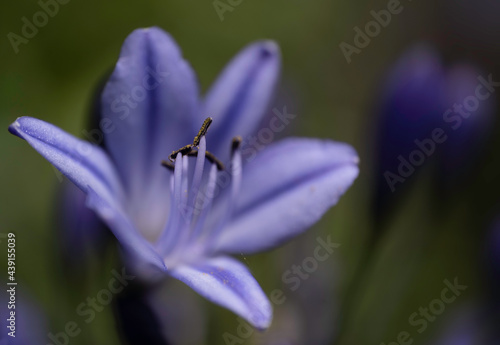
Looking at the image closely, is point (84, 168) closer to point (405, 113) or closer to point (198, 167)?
point (198, 167)

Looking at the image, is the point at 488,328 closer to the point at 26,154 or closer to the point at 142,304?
the point at 142,304

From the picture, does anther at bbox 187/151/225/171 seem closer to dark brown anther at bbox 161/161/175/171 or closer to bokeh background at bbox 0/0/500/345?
dark brown anther at bbox 161/161/175/171

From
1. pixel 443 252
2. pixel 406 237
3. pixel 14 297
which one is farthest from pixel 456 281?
pixel 14 297

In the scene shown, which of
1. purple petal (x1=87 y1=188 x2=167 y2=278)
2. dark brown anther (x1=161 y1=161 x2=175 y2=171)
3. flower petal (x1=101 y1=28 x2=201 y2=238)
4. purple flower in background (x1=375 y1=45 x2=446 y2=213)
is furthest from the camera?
purple flower in background (x1=375 y1=45 x2=446 y2=213)

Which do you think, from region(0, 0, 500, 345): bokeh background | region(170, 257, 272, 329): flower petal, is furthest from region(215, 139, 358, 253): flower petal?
region(0, 0, 500, 345): bokeh background

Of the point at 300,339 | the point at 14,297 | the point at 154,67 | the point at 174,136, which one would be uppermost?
the point at 154,67

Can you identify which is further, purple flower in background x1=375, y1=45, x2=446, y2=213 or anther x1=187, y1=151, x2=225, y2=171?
purple flower in background x1=375, y1=45, x2=446, y2=213
